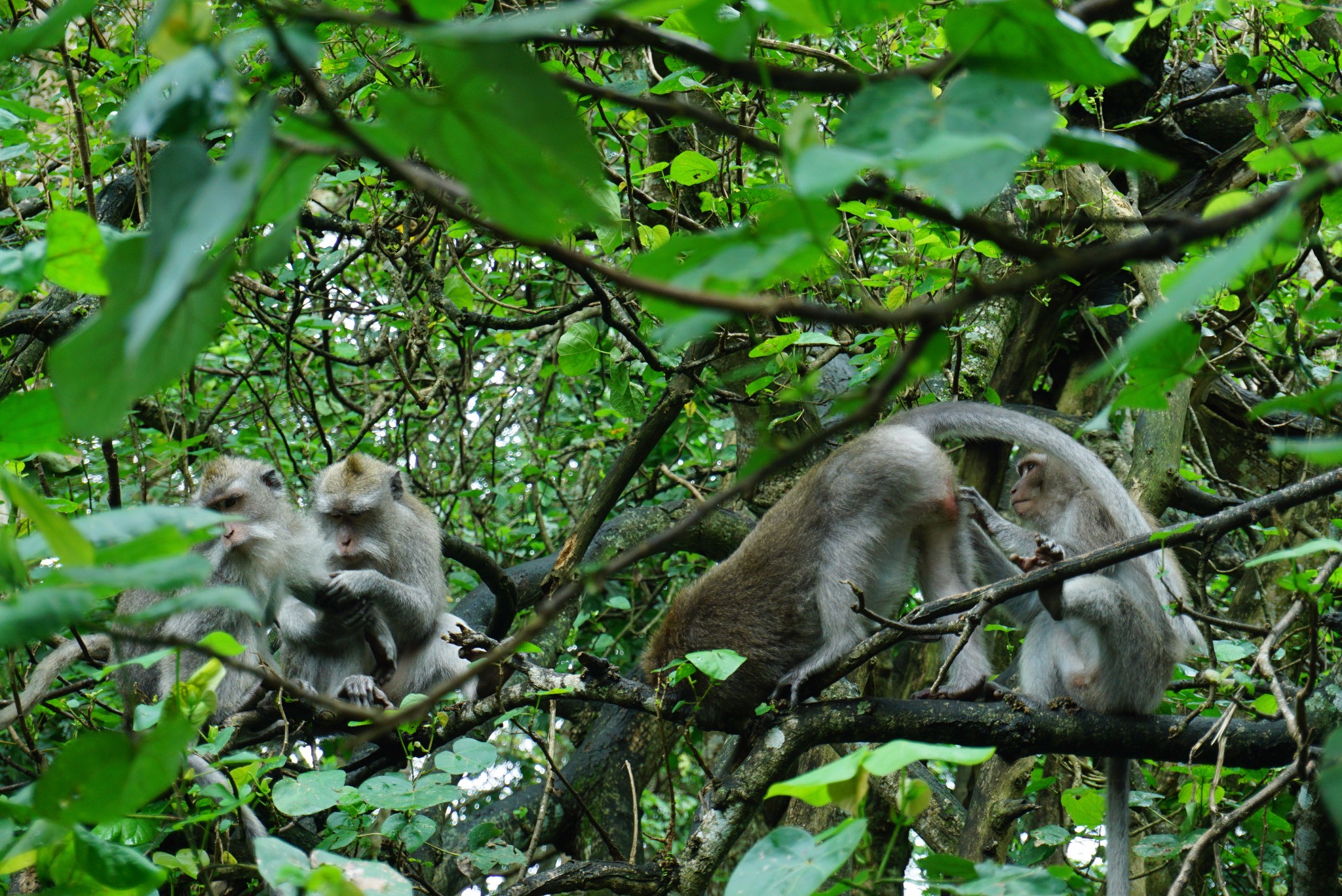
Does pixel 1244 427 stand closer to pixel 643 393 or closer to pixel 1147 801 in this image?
pixel 1147 801

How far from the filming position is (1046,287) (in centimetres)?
514

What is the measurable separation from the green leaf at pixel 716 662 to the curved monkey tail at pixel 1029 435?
5.76 feet

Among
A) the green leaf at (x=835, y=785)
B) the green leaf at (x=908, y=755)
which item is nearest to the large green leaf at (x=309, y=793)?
the green leaf at (x=835, y=785)

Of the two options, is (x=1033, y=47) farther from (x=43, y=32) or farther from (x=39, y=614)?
(x=39, y=614)

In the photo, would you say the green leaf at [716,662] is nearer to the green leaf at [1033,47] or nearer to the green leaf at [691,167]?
the green leaf at [691,167]

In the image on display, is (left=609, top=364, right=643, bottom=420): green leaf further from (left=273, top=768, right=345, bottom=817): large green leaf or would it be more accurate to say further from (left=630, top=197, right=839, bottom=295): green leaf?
(left=630, top=197, right=839, bottom=295): green leaf

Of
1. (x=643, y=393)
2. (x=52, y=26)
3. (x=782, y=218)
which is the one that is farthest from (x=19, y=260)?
(x=643, y=393)

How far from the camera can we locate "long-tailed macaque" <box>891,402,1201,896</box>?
3.92 m

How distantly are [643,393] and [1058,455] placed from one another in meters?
1.80

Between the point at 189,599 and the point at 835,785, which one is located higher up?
the point at 835,785

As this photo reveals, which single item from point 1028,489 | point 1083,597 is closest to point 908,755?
point 1083,597

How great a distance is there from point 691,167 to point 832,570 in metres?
1.71

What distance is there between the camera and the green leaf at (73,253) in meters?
1.19

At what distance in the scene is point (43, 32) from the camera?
0.80 m
